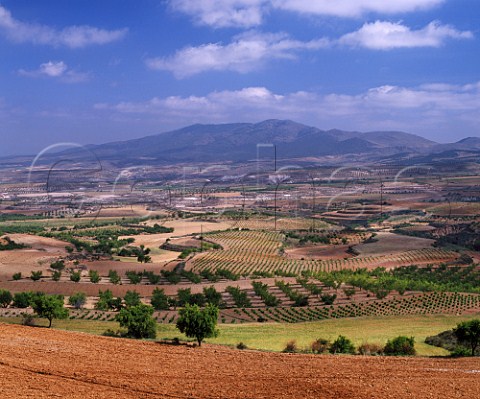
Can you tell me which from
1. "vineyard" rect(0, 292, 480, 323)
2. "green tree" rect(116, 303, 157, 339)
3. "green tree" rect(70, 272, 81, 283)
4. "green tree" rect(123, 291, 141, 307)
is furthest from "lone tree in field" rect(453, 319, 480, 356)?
"green tree" rect(70, 272, 81, 283)

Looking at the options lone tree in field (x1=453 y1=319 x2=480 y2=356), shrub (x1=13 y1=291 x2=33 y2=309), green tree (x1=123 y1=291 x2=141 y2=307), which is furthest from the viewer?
green tree (x1=123 y1=291 x2=141 y2=307)

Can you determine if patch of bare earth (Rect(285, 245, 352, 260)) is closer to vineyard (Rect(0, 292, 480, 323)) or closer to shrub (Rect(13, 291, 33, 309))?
vineyard (Rect(0, 292, 480, 323))

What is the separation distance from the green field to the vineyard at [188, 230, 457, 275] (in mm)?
23663

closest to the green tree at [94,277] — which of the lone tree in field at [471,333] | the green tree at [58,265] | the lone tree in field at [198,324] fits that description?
the green tree at [58,265]

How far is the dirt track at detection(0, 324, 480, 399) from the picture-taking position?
16.0 metres

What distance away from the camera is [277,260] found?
230 ft

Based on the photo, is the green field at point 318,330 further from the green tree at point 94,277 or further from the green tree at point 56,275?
the green tree at point 56,275

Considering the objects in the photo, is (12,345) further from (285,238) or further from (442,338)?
(285,238)

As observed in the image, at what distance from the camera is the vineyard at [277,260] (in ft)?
209

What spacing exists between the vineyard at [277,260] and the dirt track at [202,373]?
4006cm

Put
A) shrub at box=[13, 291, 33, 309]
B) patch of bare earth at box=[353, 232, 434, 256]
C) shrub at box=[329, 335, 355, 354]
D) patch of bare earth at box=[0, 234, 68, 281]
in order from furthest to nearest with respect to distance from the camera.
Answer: patch of bare earth at box=[353, 232, 434, 256] < patch of bare earth at box=[0, 234, 68, 281] < shrub at box=[13, 291, 33, 309] < shrub at box=[329, 335, 355, 354]

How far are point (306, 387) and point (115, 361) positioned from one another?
657 cm

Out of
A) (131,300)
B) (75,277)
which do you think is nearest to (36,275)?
(75,277)

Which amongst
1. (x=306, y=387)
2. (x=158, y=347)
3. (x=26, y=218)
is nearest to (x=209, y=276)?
(x=158, y=347)
